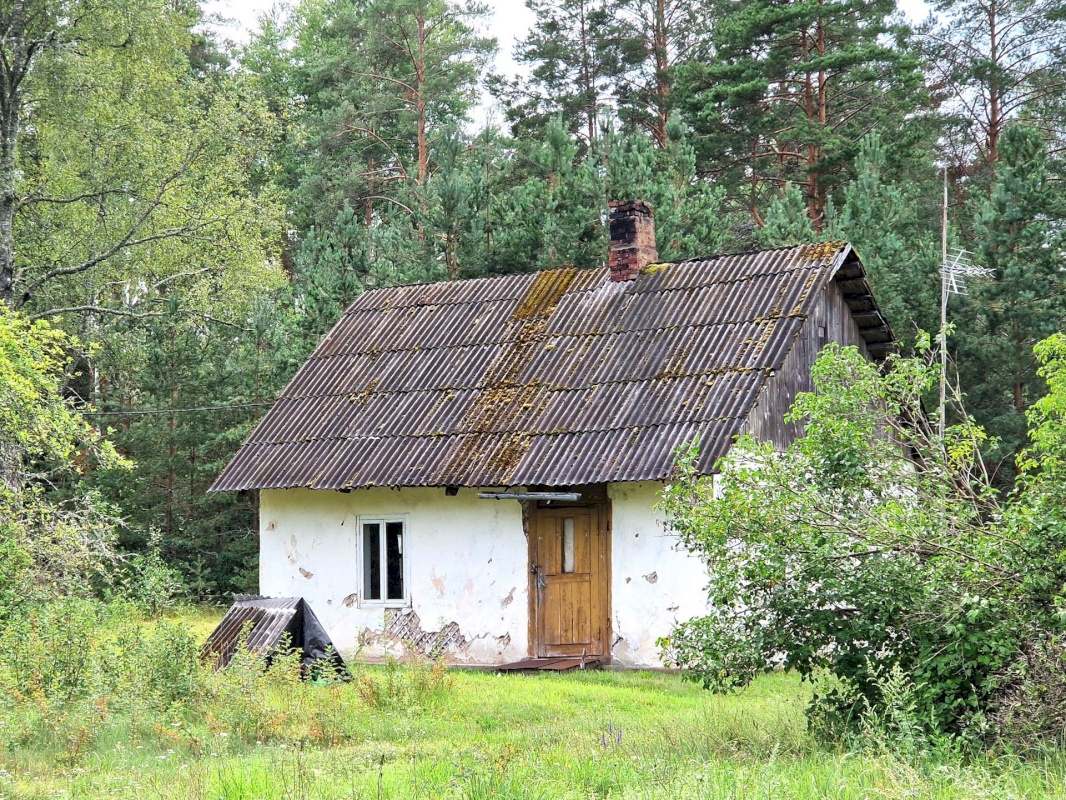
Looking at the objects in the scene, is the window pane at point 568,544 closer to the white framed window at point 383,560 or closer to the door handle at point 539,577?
the door handle at point 539,577

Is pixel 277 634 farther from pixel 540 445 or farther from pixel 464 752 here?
pixel 464 752

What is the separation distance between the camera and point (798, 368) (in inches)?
603

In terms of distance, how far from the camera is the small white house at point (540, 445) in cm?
1443

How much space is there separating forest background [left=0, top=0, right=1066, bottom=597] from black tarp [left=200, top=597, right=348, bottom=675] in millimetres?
3752

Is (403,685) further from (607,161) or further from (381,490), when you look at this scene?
(607,161)

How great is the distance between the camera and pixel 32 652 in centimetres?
1021

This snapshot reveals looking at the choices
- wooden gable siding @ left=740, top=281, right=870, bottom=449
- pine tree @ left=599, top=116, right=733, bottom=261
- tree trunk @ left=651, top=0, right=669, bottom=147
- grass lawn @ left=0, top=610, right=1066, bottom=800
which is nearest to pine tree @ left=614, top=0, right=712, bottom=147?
tree trunk @ left=651, top=0, right=669, bottom=147

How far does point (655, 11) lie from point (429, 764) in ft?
86.1

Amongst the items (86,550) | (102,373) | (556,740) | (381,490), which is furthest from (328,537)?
(102,373)

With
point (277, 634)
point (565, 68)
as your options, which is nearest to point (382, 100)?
point (565, 68)

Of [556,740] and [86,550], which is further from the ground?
[86,550]

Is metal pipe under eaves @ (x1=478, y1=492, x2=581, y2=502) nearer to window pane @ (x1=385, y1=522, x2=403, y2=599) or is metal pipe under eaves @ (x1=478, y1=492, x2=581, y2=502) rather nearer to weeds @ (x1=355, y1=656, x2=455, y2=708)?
window pane @ (x1=385, y1=522, x2=403, y2=599)

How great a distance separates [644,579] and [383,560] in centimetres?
381

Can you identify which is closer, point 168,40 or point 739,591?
point 739,591
